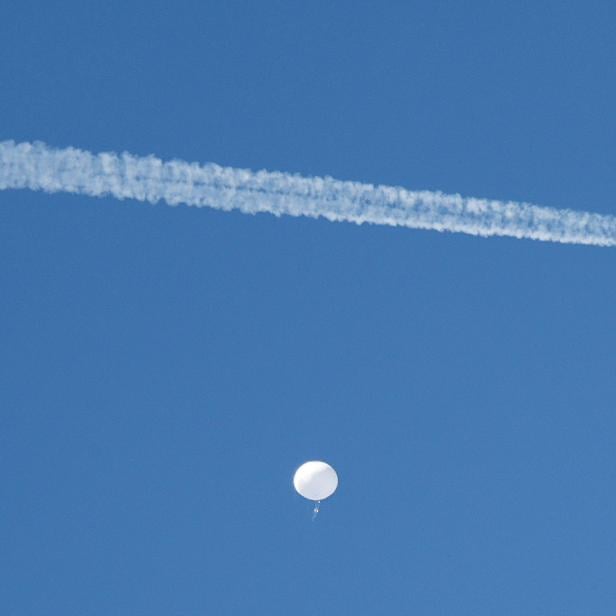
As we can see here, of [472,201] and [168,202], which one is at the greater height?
[472,201]

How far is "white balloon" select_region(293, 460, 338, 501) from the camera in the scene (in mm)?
27875

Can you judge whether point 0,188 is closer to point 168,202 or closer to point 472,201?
point 168,202

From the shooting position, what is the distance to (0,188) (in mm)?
24875

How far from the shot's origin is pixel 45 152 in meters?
25.4

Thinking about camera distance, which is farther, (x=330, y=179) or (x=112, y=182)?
(x=330, y=179)

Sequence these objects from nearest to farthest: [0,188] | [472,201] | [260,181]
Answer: [0,188]
[260,181]
[472,201]

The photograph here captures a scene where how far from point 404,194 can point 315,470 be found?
16.2 ft

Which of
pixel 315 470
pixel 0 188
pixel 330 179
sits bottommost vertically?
pixel 315 470

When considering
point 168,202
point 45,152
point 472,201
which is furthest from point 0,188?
point 472,201

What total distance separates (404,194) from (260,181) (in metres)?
2.70

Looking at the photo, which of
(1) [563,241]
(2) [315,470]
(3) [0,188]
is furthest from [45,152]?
(1) [563,241]

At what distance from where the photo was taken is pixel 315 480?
27.9 meters

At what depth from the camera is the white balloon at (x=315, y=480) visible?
27.9 metres

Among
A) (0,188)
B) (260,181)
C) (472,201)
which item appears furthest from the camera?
(472,201)
